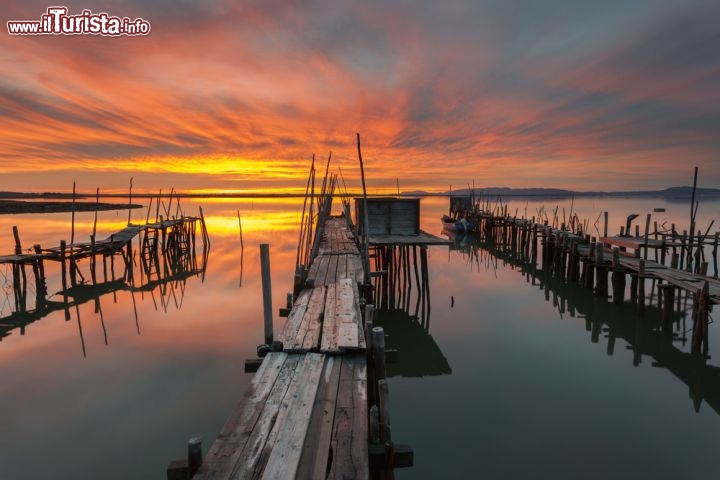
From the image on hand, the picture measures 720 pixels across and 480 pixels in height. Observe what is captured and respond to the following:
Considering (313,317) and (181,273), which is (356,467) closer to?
(313,317)

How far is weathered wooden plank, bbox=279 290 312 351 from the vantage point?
264 inches

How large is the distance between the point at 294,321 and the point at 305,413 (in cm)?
315

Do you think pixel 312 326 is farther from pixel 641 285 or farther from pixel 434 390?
pixel 641 285

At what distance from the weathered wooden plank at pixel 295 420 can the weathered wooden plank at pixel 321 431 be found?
0.07 m

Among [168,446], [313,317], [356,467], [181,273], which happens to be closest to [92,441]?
[168,446]

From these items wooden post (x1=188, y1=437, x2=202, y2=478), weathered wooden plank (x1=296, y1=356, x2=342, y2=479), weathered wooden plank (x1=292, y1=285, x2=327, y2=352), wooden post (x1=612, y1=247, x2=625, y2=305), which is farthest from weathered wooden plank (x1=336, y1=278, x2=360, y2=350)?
wooden post (x1=612, y1=247, x2=625, y2=305)

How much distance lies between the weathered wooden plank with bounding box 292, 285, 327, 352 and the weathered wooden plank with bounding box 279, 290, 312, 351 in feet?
0.23

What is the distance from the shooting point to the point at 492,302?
17.9m

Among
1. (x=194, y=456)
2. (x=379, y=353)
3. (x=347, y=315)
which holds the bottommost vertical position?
(x=194, y=456)

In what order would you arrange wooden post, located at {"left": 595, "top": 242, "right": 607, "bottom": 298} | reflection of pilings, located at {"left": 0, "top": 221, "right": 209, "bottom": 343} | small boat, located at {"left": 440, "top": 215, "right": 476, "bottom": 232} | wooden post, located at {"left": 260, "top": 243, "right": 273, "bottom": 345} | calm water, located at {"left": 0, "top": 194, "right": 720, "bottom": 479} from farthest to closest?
small boat, located at {"left": 440, "top": 215, "right": 476, "bottom": 232}
wooden post, located at {"left": 595, "top": 242, "right": 607, "bottom": 298}
reflection of pilings, located at {"left": 0, "top": 221, "right": 209, "bottom": 343}
wooden post, located at {"left": 260, "top": 243, "right": 273, "bottom": 345}
calm water, located at {"left": 0, "top": 194, "right": 720, "bottom": 479}

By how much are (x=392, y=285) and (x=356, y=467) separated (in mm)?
14017

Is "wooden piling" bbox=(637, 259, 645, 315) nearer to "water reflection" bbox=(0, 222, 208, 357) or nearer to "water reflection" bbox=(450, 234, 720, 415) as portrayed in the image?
"water reflection" bbox=(450, 234, 720, 415)

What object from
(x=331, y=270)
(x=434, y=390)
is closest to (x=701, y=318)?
(x=434, y=390)

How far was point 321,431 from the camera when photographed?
14.3 feet
